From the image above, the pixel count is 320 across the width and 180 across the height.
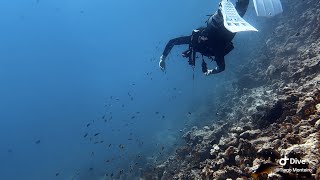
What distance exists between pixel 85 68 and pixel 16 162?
4583cm

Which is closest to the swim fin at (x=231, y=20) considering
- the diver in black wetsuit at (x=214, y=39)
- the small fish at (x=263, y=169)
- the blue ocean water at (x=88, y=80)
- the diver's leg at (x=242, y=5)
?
the diver in black wetsuit at (x=214, y=39)

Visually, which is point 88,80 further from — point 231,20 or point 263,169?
point 263,169

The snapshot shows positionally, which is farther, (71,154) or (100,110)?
(100,110)

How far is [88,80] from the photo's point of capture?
4040 inches

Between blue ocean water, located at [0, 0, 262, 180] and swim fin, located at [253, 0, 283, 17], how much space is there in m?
15.3

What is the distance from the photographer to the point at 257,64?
1925 centimetres

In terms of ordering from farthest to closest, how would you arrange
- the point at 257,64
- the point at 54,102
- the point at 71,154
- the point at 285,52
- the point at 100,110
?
the point at 54,102 → the point at 100,110 → the point at 71,154 → the point at 257,64 → the point at 285,52

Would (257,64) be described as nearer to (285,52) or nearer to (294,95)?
(285,52)

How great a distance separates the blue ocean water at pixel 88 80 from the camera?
3975 cm

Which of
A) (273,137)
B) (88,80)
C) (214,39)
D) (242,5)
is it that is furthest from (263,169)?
(88,80)

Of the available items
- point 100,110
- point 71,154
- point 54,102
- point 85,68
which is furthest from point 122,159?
point 85,68

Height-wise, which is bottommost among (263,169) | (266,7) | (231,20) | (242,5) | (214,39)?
(263,169)

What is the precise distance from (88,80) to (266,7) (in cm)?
9894

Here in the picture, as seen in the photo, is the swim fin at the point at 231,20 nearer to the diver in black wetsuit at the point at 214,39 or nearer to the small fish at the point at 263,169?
the diver in black wetsuit at the point at 214,39
